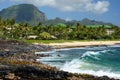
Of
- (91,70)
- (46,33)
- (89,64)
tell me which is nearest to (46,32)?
(46,33)

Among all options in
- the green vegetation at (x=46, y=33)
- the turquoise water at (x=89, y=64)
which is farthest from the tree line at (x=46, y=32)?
the turquoise water at (x=89, y=64)

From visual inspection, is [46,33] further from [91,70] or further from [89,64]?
[91,70]

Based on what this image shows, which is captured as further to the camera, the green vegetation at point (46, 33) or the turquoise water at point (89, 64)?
the green vegetation at point (46, 33)

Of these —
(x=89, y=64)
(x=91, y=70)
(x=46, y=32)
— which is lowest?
(x=89, y=64)

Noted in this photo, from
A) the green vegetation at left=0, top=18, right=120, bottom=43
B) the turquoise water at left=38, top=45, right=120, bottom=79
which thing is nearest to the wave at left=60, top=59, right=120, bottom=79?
the turquoise water at left=38, top=45, right=120, bottom=79

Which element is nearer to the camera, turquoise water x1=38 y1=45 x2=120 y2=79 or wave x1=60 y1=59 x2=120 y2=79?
A: wave x1=60 y1=59 x2=120 y2=79

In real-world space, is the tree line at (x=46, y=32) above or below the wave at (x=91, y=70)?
above

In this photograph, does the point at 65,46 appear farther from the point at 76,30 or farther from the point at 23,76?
the point at 23,76

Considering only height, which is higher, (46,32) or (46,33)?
(46,32)

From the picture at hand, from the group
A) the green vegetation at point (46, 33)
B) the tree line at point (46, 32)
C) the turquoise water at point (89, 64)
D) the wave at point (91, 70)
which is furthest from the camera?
the tree line at point (46, 32)

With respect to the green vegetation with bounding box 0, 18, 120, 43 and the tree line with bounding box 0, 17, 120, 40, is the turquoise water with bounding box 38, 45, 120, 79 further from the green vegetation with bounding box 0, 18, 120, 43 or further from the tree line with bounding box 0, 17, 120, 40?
the tree line with bounding box 0, 17, 120, 40

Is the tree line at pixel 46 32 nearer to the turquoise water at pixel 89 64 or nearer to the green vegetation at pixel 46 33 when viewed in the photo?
the green vegetation at pixel 46 33

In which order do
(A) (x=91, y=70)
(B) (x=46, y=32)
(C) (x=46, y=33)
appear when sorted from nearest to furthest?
(A) (x=91, y=70), (C) (x=46, y=33), (B) (x=46, y=32)

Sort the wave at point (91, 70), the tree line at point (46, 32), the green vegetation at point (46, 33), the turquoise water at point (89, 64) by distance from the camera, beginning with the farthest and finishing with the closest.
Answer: the tree line at point (46, 32) → the green vegetation at point (46, 33) → the turquoise water at point (89, 64) → the wave at point (91, 70)
